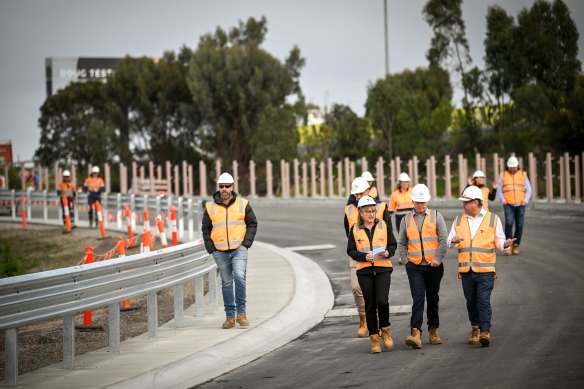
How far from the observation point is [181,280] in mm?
13578

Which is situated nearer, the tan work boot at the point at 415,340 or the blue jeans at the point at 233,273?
the tan work boot at the point at 415,340

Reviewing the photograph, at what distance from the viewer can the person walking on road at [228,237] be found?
42.8ft

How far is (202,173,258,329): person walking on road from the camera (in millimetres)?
13039

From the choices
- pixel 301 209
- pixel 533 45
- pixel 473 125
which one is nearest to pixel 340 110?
pixel 473 125

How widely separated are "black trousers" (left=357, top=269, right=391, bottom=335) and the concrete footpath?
4.09 feet

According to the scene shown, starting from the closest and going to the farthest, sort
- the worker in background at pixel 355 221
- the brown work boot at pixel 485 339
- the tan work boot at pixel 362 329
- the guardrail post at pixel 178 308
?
the brown work boot at pixel 485 339 < the worker in background at pixel 355 221 < the tan work boot at pixel 362 329 < the guardrail post at pixel 178 308

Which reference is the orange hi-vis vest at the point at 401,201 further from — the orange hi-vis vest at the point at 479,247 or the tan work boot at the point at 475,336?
the tan work boot at the point at 475,336

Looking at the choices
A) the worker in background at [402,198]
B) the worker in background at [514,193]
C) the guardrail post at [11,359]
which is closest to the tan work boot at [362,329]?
the guardrail post at [11,359]

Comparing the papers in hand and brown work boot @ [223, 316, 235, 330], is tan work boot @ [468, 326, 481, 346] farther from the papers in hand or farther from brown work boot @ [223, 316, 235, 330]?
brown work boot @ [223, 316, 235, 330]

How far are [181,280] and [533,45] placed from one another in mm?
44815

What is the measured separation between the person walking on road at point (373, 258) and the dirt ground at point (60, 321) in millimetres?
3517

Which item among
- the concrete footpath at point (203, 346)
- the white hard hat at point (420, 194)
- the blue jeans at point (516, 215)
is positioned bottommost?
the concrete footpath at point (203, 346)

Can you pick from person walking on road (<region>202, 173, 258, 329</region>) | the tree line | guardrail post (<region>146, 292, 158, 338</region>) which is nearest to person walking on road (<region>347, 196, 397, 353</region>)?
person walking on road (<region>202, 173, 258, 329</region>)

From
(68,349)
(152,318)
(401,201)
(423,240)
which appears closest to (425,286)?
(423,240)
